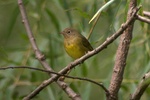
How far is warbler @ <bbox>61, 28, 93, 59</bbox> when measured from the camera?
3.76 meters

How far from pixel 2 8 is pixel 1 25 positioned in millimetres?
207

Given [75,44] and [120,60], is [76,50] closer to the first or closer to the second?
[75,44]

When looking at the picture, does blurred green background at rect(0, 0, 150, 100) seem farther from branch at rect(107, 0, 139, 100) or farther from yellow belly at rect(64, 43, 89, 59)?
branch at rect(107, 0, 139, 100)

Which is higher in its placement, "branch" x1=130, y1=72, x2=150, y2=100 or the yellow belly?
"branch" x1=130, y1=72, x2=150, y2=100

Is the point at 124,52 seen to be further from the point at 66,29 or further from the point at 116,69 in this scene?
the point at 66,29

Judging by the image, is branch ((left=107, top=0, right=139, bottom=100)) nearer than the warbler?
Yes

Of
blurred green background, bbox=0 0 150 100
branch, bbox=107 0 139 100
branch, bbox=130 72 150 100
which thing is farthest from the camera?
blurred green background, bbox=0 0 150 100

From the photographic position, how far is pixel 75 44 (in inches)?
156

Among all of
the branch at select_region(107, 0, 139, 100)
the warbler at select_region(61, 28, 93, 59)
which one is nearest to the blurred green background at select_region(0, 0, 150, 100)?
the warbler at select_region(61, 28, 93, 59)

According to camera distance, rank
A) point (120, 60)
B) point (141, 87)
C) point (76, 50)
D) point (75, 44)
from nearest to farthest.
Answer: point (141, 87), point (120, 60), point (76, 50), point (75, 44)

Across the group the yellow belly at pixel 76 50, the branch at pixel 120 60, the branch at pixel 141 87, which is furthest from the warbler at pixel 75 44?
the branch at pixel 141 87

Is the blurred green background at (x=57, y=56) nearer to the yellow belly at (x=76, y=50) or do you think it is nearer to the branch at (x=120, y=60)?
the yellow belly at (x=76, y=50)

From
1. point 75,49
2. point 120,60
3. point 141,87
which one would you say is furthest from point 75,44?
point 141,87

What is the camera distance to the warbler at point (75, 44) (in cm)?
376
